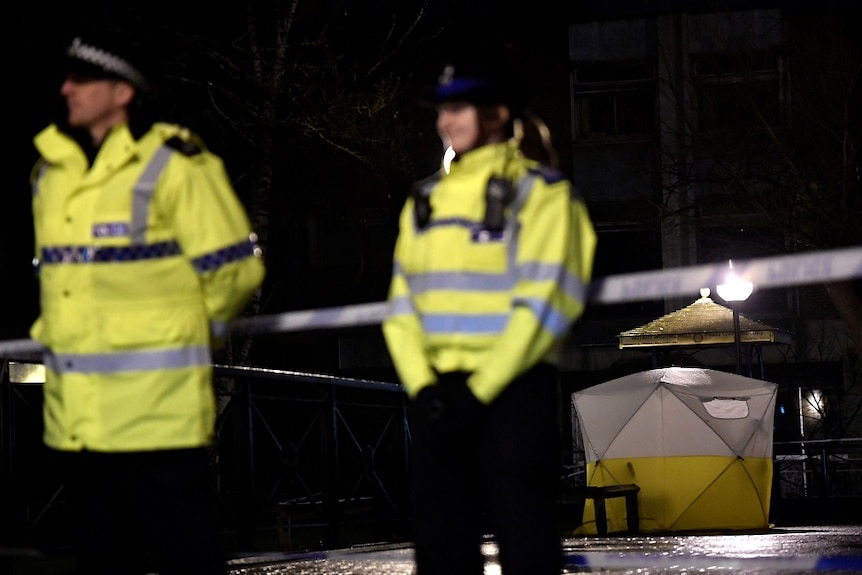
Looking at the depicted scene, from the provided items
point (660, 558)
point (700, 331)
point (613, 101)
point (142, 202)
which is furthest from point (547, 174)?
point (613, 101)

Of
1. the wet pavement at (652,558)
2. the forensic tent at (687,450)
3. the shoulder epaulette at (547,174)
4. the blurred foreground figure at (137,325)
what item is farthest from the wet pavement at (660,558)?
the forensic tent at (687,450)

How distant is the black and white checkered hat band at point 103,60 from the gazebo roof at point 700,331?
1847cm

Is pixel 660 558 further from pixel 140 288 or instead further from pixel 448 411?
pixel 140 288

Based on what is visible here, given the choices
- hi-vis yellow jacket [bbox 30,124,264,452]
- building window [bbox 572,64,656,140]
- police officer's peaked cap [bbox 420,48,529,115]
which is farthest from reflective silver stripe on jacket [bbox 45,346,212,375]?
building window [bbox 572,64,656,140]

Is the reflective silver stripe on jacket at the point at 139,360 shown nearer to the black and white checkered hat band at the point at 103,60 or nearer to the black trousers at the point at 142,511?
the black trousers at the point at 142,511

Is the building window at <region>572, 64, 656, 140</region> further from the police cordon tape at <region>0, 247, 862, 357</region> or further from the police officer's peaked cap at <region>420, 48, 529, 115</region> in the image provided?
the police officer's peaked cap at <region>420, 48, 529, 115</region>

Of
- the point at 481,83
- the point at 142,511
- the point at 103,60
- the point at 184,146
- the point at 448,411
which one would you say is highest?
the point at 103,60

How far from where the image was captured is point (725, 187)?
29.9 m

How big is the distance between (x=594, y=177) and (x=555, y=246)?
28206mm

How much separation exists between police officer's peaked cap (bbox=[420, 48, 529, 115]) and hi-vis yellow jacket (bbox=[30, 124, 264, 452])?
26.0 inches

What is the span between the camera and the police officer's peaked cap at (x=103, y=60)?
4.21 meters

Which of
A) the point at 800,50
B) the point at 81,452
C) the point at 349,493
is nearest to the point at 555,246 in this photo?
the point at 81,452

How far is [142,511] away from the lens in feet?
13.0

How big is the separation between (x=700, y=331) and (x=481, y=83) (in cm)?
1888
